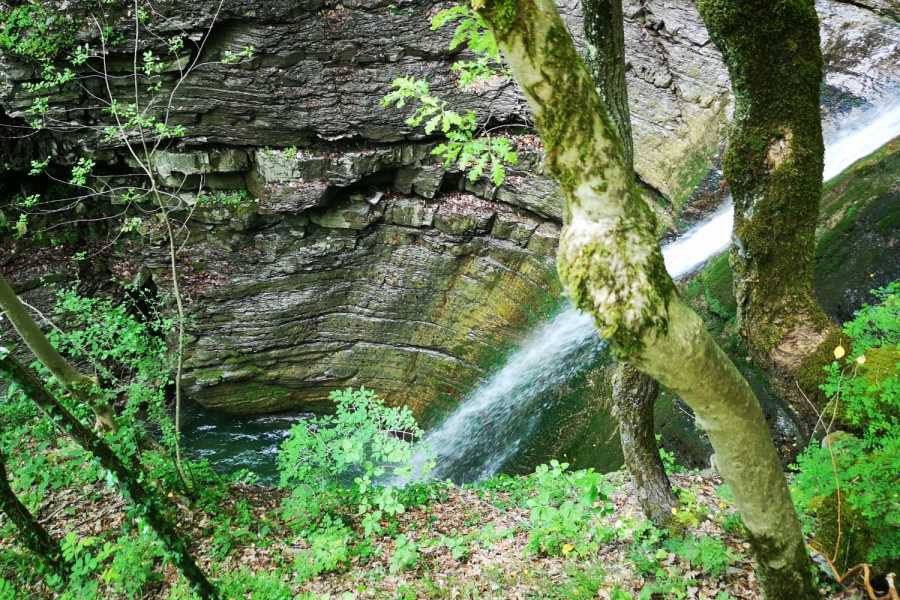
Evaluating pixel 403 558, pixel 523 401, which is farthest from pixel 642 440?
pixel 523 401

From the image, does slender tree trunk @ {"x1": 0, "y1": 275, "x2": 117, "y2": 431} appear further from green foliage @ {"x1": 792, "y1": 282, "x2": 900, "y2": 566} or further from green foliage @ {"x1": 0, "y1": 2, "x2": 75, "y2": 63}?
green foliage @ {"x1": 792, "y1": 282, "x2": 900, "y2": 566}

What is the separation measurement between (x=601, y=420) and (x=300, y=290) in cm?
607

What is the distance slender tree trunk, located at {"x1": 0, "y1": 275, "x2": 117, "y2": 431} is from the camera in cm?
464

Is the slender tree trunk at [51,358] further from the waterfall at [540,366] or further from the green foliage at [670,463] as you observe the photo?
the green foliage at [670,463]

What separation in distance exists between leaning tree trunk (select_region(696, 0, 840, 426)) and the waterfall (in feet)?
13.6

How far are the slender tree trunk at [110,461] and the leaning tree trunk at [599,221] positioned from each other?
349 centimetres

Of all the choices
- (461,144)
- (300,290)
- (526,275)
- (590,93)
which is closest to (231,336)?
(300,290)

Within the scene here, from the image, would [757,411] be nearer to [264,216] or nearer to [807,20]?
[807,20]

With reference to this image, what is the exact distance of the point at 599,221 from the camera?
201 cm

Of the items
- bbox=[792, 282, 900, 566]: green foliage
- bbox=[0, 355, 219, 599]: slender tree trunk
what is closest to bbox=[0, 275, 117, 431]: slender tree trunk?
bbox=[0, 355, 219, 599]: slender tree trunk

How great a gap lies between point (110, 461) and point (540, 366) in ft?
20.5

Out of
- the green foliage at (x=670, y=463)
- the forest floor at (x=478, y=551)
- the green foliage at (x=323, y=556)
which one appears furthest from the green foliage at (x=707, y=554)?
the green foliage at (x=323, y=556)

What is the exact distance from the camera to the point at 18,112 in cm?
858

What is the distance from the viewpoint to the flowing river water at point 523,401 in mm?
7137
